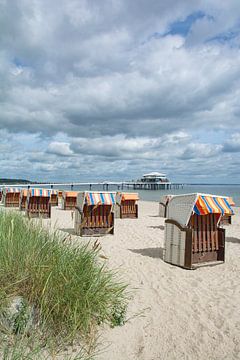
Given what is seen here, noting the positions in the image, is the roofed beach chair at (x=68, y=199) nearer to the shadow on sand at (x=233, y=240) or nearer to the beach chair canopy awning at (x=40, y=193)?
the beach chair canopy awning at (x=40, y=193)

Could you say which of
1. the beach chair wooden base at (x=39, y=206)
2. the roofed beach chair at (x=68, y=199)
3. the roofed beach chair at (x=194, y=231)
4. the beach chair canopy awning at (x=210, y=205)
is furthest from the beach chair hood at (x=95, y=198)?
the roofed beach chair at (x=68, y=199)

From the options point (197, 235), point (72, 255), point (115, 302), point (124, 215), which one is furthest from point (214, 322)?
point (124, 215)

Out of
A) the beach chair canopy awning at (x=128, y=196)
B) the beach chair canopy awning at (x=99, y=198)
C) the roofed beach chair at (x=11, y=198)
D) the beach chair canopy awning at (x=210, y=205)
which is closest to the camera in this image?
the beach chair canopy awning at (x=210, y=205)

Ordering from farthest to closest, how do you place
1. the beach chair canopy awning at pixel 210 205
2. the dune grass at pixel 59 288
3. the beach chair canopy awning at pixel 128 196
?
the beach chair canopy awning at pixel 128 196 < the beach chair canopy awning at pixel 210 205 < the dune grass at pixel 59 288

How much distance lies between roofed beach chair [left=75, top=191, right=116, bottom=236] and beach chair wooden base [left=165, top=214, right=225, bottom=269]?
279 centimetres

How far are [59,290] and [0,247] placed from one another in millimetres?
781

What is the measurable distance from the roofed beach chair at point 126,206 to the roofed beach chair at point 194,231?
24.7 ft

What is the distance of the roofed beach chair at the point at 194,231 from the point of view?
5438 mm

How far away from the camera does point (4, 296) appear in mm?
2793

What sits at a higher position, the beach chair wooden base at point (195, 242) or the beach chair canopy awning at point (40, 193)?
the beach chair canopy awning at point (40, 193)

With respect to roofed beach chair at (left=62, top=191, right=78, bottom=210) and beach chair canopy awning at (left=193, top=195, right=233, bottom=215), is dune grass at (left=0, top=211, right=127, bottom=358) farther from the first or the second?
roofed beach chair at (left=62, top=191, right=78, bottom=210)

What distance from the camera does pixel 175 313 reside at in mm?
3559

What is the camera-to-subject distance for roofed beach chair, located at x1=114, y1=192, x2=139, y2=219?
1349cm

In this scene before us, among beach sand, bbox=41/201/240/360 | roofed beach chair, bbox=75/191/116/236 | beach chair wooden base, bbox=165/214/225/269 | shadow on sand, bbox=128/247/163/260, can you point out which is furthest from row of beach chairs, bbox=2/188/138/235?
beach chair wooden base, bbox=165/214/225/269
